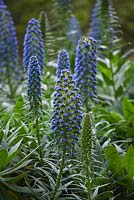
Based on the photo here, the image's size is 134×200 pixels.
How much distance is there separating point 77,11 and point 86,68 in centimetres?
843

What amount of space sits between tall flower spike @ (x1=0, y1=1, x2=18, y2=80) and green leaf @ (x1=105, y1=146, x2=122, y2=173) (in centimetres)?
270

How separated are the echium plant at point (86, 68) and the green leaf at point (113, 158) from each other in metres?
0.66

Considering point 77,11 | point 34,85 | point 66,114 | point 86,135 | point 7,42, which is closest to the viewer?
point 86,135

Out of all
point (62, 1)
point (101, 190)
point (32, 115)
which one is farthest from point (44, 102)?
point (62, 1)

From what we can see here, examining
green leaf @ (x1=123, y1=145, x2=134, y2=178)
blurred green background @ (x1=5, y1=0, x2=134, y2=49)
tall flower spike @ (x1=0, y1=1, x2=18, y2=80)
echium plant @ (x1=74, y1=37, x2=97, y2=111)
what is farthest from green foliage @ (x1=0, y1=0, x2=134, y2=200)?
blurred green background @ (x1=5, y1=0, x2=134, y2=49)

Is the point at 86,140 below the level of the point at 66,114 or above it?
below

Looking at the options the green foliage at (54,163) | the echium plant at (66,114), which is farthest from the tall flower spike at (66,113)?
the green foliage at (54,163)

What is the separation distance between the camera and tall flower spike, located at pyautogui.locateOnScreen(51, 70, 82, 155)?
4035mm

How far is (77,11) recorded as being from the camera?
13320 millimetres

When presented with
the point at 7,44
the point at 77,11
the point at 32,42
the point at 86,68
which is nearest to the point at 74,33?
the point at 7,44

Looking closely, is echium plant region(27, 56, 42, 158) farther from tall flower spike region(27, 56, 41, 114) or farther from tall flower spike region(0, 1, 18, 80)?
tall flower spike region(0, 1, 18, 80)

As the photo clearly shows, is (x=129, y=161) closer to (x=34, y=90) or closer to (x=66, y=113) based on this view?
(x=66, y=113)

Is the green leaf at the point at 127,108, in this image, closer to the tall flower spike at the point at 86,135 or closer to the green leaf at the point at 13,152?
the green leaf at the point at 13,152

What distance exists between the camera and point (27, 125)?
5137 mm
